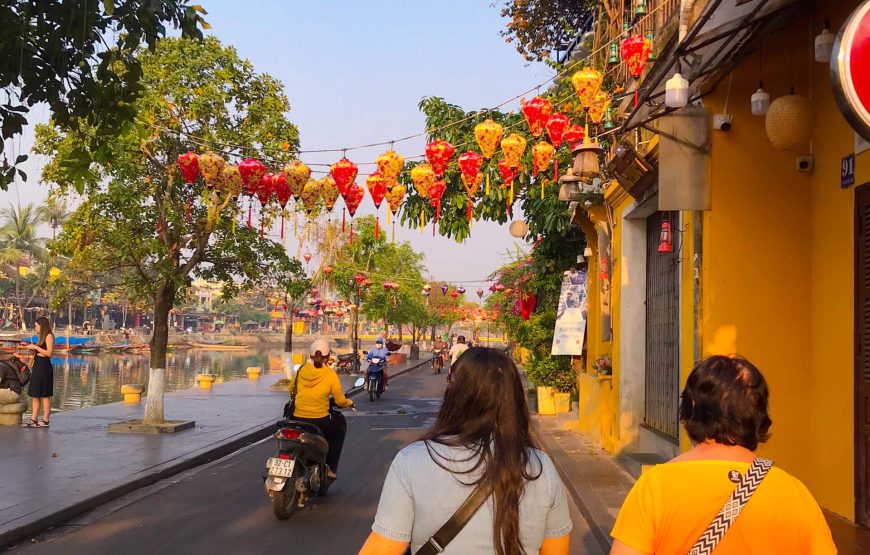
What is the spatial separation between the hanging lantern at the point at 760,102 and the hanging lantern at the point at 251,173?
6.97 meters

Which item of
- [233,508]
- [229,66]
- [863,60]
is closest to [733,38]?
[863,60]

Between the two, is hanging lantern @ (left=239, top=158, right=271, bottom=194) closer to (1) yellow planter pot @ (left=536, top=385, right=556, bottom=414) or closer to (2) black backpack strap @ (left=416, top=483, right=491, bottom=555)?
(2) black backpack strap @ (left=416, top=483, right=491, bottom=555)

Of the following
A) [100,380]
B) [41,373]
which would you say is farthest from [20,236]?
[41,373]

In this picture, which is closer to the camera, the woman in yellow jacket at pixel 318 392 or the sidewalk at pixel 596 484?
the sidewalk at pixel 596 484

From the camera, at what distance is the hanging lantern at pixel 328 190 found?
11.8 meters

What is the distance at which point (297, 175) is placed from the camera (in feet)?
38.1

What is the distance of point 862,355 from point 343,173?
730 cm

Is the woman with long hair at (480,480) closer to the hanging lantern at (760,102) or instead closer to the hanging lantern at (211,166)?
the hanging lantern at (760,102)

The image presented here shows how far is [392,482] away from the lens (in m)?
2.47

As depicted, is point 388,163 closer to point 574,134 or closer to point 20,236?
point 574,134

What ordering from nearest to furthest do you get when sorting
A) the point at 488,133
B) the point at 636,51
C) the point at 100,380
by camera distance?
the point at 636,51 → the point at 488,133 → the point at 100,380

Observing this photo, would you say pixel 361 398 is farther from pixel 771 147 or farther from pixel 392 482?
pixel 392 482

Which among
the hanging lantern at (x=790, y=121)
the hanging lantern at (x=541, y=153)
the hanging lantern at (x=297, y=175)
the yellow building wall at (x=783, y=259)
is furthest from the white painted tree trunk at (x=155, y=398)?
the hanging lantern at (x=790, y=121)

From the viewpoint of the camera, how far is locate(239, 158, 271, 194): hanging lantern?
1148 centimetres
